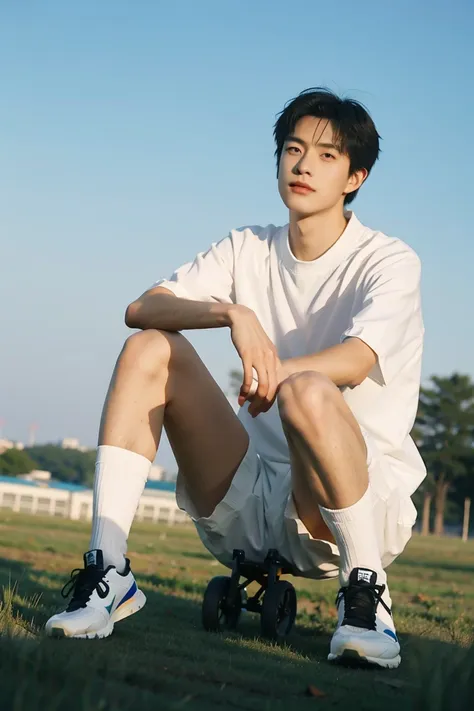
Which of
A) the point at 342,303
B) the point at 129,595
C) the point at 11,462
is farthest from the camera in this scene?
the point at 11,462

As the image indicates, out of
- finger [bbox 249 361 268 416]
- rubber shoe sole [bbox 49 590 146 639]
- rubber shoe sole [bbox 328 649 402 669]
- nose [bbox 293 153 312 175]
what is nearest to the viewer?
rubber shoe sole [bbox 49 590 146 639]

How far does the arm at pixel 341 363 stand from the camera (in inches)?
125

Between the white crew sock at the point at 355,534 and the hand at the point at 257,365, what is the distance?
42 cm

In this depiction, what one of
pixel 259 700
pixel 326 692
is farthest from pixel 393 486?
pixel 259 700

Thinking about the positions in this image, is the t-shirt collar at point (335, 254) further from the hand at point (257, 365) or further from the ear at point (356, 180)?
the hand at point (257, 365)

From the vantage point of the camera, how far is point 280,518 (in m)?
3.57

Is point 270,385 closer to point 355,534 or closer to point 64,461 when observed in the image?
point 355,534

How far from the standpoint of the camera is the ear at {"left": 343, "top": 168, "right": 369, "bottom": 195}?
12.8 ft

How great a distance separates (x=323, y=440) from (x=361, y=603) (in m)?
0.54

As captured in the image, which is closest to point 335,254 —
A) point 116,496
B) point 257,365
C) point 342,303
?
point 342,303

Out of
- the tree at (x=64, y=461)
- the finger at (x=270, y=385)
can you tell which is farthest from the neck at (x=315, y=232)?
the tree at (x=64, y=461)

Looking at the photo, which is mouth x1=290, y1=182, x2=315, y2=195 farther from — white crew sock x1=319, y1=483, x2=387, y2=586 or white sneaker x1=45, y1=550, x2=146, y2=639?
white sneaker x1=45, y1=550, x2=146, y2=639

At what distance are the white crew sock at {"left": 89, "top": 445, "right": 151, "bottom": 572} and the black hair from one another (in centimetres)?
152

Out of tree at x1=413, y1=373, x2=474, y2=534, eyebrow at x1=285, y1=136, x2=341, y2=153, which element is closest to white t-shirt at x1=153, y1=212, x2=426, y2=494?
eyebrow at x1=285, y1=136, x2=341, y2=153
